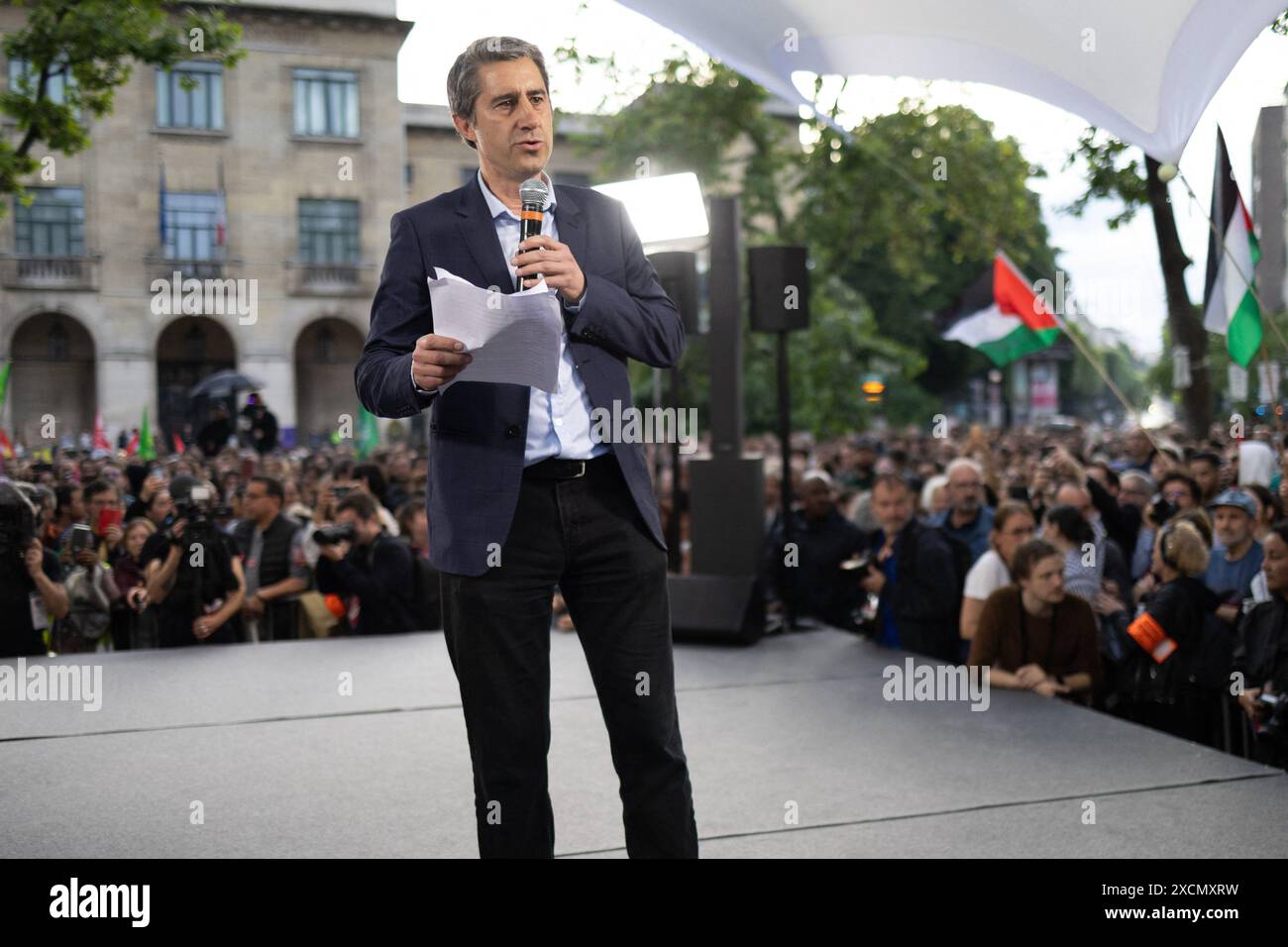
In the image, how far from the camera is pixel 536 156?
2.54 m

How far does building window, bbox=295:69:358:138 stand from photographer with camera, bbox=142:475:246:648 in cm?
2570

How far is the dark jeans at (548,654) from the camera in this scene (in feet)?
8.45

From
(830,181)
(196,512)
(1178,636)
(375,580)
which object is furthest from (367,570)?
(830,181)

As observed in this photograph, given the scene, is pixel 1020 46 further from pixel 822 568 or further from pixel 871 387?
pixel 871 387

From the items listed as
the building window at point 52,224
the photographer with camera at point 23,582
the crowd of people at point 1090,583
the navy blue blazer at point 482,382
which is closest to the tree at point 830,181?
the crowd of people at point 1090,583

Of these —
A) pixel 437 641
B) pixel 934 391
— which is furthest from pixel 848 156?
pixel 934 391

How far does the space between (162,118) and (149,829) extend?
29.3 metres

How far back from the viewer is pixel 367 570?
7906 millimetres

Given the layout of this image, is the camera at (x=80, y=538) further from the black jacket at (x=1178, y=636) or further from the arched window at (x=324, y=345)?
the arched window at (x=324, y=345)

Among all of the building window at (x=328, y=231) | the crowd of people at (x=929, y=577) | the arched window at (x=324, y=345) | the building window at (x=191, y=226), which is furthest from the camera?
the arched window at (x=324, y=345)

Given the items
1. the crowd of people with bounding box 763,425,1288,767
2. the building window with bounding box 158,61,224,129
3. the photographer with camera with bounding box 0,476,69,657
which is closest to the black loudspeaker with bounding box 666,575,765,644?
the crowd of people with bounding box 763,425,1288,767

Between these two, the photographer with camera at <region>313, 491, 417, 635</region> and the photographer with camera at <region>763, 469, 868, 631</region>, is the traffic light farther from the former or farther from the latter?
the photographer with camera at <region>313, 491, 417, 635</region>

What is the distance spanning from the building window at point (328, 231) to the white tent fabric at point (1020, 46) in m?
28.3
